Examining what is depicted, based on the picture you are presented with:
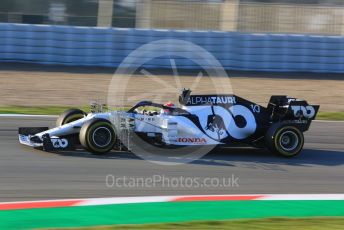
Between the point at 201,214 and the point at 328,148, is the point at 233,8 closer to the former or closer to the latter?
the point at 328,148

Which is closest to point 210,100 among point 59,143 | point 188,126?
point 188,126

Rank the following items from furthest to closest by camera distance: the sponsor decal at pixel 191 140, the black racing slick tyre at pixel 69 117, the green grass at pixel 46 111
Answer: the green grass at pixel 46 111 → the black racing slick tyre at pixel 69 117 → the sponsor decal at pixel 191 140

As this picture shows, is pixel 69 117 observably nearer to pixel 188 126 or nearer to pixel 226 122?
pixel 188 126

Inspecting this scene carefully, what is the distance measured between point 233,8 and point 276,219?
1350 cm

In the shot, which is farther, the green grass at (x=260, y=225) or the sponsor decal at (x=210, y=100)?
the sponsor decal at (x=210, y=100)

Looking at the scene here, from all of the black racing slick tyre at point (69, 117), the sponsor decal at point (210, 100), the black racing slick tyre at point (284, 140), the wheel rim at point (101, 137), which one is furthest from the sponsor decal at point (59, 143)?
Result: the black racing slick tyre at point (284, 140)

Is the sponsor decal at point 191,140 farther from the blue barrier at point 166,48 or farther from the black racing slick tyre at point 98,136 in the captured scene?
the blue barrier at point 166,48

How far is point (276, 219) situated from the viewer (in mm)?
6258

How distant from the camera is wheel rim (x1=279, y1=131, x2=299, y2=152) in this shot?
30.1ft

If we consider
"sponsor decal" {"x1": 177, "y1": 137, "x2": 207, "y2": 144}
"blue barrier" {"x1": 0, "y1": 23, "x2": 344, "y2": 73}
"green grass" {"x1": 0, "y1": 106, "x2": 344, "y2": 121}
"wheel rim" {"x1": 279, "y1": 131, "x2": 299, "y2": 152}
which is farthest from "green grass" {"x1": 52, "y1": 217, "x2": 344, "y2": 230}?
"blue barrier" {"x1": 0, "y1": 23, "x2": 344, "y2": 73}

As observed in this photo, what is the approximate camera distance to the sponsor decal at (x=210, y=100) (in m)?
9.09

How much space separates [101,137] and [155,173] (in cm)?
99

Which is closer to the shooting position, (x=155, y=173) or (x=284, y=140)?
(x=155, y=173)

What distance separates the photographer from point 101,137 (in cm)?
859
